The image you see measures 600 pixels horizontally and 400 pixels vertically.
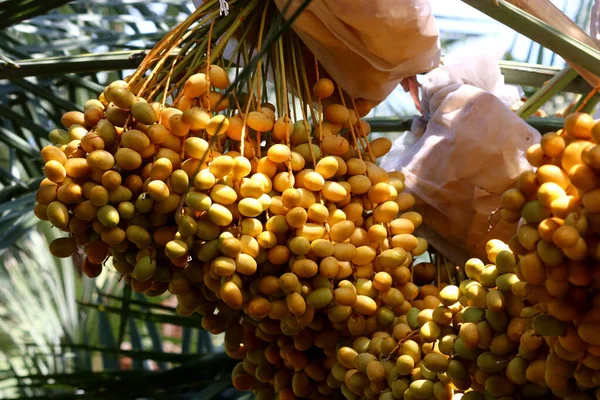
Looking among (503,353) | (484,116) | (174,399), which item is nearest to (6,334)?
(174,399)

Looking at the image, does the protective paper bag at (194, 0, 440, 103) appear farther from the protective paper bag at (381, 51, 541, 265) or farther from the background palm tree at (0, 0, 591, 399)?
the background palm tree at (0, 0, 591, 399)

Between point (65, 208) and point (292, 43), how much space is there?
32cm

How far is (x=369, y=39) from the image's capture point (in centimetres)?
99

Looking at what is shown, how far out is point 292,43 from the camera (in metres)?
1.04

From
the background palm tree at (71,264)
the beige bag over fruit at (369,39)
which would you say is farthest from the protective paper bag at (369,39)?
the background palm tree at (71,264)

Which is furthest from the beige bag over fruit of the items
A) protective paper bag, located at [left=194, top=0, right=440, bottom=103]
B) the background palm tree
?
the background palm tree

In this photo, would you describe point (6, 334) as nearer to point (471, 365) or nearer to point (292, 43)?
point (292, 43)

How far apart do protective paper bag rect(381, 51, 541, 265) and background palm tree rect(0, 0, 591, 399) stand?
20cm

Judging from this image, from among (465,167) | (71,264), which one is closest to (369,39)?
(465,167)

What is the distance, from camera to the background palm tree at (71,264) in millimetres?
→ 1309

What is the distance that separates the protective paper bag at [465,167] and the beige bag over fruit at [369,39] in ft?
0.25

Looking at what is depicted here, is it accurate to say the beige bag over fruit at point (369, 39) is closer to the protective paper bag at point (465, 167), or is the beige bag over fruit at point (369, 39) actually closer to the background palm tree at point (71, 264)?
the protective paper bag at point (465, 167)

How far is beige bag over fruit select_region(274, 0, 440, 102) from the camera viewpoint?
3.15ft

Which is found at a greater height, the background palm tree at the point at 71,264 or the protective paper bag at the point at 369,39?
the protective paper bag at the point at 369,39
